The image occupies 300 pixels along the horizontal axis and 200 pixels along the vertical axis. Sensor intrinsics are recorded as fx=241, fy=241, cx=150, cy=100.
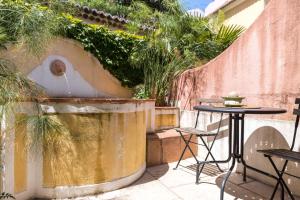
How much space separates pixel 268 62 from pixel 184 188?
2.24 m

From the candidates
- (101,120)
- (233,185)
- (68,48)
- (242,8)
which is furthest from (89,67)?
(242,8)

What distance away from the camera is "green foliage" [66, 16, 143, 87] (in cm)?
540

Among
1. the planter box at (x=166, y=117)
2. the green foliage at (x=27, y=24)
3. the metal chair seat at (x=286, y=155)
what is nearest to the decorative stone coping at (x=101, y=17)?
the planter box at (x=166, y=117)

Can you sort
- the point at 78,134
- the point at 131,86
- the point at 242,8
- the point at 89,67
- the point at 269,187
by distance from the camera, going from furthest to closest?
the point at 242,8 < the point at 131,86 < the point at 89,67 < the point at 269,187 < the point at 78,134

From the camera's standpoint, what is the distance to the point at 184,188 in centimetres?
348

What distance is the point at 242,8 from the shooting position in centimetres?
793

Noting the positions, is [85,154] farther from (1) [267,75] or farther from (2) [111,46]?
(2) [111,46]

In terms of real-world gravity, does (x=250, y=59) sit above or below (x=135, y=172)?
above

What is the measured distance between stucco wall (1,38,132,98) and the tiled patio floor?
2.48 m

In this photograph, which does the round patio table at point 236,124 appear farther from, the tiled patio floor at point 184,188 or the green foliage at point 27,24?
the green foliage at point 27,24

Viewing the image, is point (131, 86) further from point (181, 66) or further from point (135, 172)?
point (135, 172)

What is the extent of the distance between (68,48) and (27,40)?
2.45 m

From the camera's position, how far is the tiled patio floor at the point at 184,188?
3.18 metres

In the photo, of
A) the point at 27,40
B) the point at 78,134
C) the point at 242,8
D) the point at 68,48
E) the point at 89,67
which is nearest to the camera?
the point at 27,40
